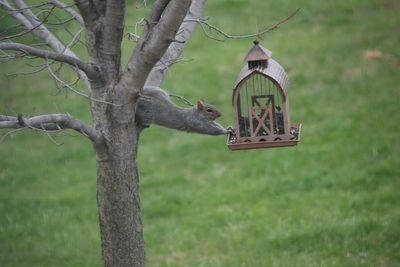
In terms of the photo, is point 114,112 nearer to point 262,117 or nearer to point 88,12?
point 88,12

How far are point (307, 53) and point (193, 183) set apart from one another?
303 cm

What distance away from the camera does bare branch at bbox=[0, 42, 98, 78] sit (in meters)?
3.05

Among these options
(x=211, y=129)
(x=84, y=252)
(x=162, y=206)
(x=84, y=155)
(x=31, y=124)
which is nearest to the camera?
(x=31, y=124)

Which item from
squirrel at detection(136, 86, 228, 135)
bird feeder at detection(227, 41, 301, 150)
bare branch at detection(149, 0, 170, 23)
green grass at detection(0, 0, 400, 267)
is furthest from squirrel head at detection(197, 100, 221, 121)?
green grass at detection(0, 0, 400, 267)

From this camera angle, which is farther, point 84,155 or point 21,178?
point 84,155

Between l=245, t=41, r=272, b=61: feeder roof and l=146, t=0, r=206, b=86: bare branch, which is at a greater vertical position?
l=146, t=0, r=206, b=86: bare branch

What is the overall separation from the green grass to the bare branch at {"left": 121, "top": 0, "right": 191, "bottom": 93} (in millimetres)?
757

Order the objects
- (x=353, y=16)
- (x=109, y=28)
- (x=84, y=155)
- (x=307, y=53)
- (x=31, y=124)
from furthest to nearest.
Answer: (x=353, y=16) → (x=307, y=53) → (x=84, y=155) → (x=109, y=28) → (x=31, y=124)

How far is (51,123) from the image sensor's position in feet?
10.8

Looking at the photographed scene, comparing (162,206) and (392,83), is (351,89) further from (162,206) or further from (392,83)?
(162,206)

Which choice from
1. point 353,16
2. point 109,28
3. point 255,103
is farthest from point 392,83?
point 109,28

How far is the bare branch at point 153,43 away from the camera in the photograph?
3.06 metres

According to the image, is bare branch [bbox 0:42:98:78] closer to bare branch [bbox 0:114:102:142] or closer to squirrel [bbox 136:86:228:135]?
bare branch [bbox 0:114:102:142]

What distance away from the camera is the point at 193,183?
21.8 feet
